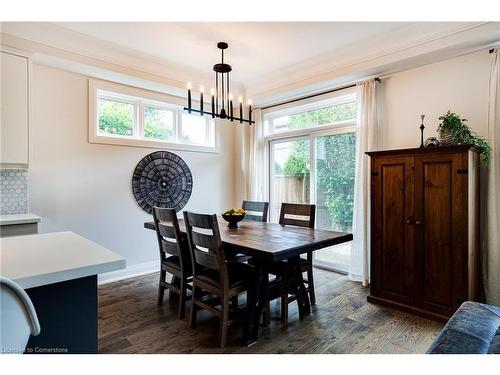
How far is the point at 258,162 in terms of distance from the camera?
493 centimetres

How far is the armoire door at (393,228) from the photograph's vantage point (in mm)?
2756

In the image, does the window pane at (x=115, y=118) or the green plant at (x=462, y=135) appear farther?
the window pane at (x=115, y=118)

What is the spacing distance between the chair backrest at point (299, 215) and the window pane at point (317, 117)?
5.13ft

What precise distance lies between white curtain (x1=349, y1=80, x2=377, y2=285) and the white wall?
0.16 meters

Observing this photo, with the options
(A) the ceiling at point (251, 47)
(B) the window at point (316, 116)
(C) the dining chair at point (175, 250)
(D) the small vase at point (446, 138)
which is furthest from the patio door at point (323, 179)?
(C) the dining chair at point (175, 250)

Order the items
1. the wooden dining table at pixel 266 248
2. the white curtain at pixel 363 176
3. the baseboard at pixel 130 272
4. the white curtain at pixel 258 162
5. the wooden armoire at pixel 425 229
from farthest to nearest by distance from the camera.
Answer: the white curtain at pixel 258 162 → the baseboard at pixel 130 272 → the white curtain at pixel 363 176 → the wooden armoire at pixel 425 229 → the wooden dining table at pixel 266 248

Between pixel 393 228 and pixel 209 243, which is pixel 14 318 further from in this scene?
pixel 393 228

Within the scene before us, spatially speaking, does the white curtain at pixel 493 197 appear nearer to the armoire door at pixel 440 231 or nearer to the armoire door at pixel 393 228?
the armoire door at pixel 440 231

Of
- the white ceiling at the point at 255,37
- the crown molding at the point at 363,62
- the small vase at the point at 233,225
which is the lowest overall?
the small vase at the point at 233,225

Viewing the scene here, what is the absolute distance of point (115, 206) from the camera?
152 inches

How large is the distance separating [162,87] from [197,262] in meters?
2.74

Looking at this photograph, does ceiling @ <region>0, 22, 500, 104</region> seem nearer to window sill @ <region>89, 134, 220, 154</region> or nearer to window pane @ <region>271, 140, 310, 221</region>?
window sill @ <region>89, 134, 220, 154</region>

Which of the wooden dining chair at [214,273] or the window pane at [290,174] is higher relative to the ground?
the window pane at [290,174]
